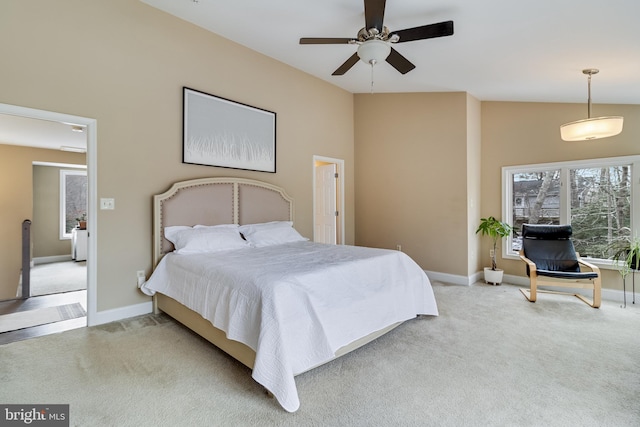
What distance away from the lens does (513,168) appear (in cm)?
468

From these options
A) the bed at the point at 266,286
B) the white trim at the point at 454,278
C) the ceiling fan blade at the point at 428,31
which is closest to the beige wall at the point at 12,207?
the bed at the point at 266,286

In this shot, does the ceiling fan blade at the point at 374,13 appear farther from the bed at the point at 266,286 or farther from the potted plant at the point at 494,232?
the potted plant at the point at 494,232

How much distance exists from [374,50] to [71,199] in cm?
798

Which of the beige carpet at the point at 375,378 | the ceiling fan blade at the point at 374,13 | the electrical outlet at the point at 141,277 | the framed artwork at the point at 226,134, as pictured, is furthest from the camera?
the framed artwork at the point at 226,134

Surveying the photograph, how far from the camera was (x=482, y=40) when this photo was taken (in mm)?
2854

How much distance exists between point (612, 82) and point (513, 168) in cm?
163

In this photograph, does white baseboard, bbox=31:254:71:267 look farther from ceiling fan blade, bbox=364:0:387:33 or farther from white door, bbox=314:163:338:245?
ceiling fan blade, bbox=364:0:387:33

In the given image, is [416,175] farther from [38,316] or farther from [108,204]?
[38,316]

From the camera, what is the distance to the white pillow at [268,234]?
3.63 metres

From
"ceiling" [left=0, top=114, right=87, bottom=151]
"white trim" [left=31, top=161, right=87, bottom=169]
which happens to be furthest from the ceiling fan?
"white trim" [left=31, top=161, right=87, bottom=169]

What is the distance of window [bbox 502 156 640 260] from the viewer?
3.87 metres

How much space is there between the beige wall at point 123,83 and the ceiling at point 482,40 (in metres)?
0.30

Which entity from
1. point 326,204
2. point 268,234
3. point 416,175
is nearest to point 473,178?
point 416,175

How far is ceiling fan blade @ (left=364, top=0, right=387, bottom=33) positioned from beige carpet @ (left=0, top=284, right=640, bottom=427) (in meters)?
2.62
